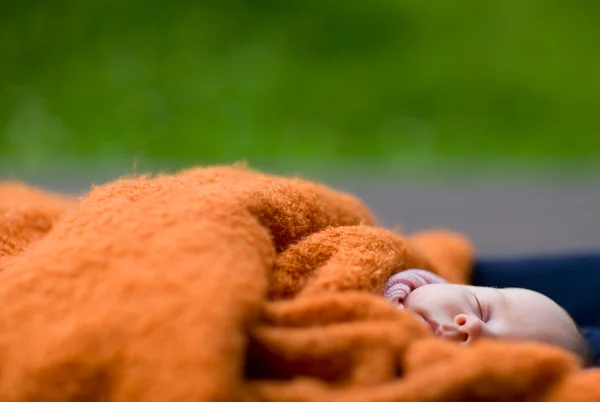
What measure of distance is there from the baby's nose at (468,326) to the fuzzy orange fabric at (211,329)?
117mm

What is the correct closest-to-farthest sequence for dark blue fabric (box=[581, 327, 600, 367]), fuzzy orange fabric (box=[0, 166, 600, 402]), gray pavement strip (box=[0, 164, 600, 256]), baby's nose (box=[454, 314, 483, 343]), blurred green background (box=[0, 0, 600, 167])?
fuzzy orange fabric (box=[0, 166, 600, 402]) < baby's nose (box=[454, 314, 483, 343]) < dark blue fabric (box=[581, 327, 600, 367]) < gray pavement strip (box=[0, 164, 600, 256]) < blurred green background (box=[0, 0, 600, 167])

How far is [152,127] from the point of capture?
2.46m

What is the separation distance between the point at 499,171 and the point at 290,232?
1805mm

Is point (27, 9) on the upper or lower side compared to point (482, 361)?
upper

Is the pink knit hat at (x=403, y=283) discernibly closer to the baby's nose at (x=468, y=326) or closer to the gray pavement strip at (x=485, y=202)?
the baby's nose at (x=468, y=326)

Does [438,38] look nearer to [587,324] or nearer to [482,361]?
[587,324]

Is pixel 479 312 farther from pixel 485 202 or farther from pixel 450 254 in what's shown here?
pixel 485 202

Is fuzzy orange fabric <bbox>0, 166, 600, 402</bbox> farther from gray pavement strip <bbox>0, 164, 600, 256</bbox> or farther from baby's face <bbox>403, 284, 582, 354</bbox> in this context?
gray pavement strip <bbox>0, 164, 600, 256</bbox>

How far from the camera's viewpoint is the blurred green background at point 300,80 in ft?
8.11

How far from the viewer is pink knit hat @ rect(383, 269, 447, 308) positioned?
769 mm

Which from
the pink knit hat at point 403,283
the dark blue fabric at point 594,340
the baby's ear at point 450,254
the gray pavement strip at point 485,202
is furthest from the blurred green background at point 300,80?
the pink knit hat at point 403,283

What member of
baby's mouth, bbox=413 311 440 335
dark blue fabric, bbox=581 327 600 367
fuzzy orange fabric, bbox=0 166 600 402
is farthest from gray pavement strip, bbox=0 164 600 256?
fuzzy orange fabric, bbox=0 166 600 402

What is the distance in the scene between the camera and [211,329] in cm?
50

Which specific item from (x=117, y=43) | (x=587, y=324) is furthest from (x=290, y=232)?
(x=117, y=43)
